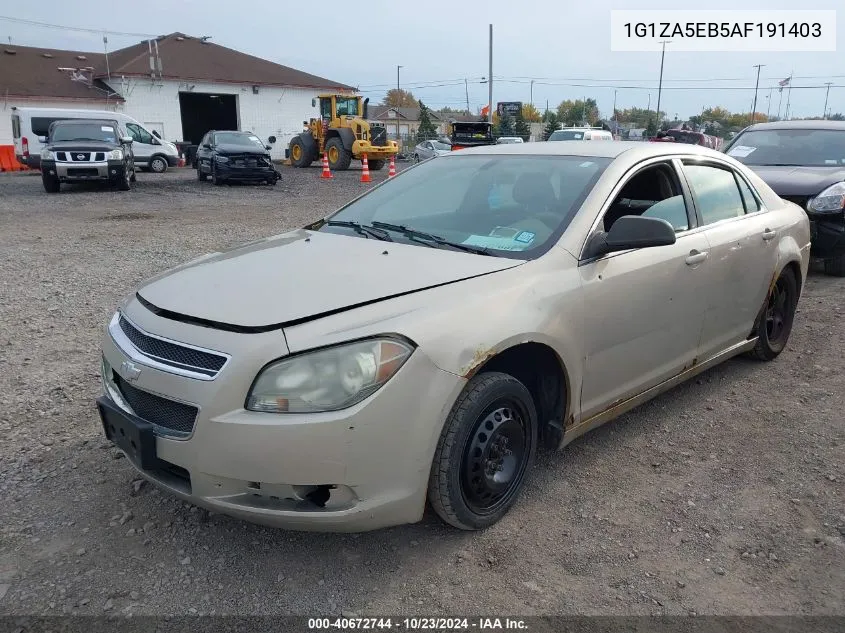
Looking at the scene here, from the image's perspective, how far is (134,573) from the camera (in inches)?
101

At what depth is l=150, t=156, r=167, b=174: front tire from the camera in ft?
80.7

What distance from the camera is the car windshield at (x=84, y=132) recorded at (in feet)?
53.1

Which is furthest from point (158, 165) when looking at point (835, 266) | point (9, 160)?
point (835, 266)

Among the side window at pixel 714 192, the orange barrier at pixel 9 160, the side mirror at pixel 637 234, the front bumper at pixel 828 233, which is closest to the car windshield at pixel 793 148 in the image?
the front bumper at pixel 828 233

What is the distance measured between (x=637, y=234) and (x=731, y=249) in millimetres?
1301

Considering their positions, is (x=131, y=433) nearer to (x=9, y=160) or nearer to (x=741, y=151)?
(x=741, y=151)

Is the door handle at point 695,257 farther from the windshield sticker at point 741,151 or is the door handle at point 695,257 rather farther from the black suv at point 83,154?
the black suv at point 83,154

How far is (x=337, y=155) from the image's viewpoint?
2692 centimetres

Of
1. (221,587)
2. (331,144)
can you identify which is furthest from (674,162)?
(331,144)

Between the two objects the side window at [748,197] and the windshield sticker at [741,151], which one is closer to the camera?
the side window at [748,197]

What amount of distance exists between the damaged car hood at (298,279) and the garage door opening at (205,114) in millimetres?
36815

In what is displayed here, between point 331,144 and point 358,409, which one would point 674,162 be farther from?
point 331,144

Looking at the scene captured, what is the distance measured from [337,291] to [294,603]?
1147mm

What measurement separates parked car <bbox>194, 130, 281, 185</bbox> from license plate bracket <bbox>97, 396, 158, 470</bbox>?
17.4 meters
